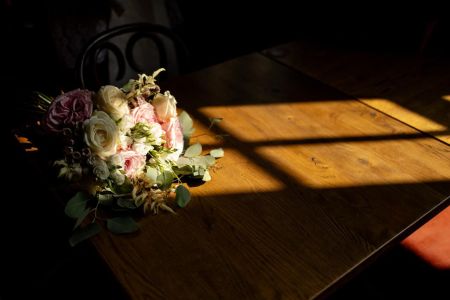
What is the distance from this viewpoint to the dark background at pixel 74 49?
1402mm

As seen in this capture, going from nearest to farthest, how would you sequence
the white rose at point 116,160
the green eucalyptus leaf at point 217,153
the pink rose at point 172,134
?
the white rose at point 116,160, the pink rose at point 172,134, the green eucalyptus leaf at point 217,153

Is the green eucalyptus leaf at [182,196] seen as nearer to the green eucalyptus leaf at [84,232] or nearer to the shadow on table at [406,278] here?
the green eucalyptus leaf at [84,232]

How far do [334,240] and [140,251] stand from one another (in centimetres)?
45

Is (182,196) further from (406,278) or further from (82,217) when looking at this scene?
(406,278)

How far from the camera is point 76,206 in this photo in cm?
101

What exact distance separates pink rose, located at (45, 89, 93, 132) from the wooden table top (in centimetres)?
29

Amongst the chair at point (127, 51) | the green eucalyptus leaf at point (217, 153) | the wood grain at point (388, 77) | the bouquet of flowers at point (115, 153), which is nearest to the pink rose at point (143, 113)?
the bouquet of flowers at point (115, 153)

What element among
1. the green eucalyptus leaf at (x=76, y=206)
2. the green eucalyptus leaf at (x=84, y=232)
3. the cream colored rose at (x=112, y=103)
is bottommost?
the green eucalyptus leaf at (x=84, y=232)

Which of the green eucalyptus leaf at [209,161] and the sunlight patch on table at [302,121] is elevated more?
the sunlight patch on table at [302,121]

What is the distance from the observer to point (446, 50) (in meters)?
2.03

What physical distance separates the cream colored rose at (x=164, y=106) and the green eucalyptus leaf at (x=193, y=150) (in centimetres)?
14

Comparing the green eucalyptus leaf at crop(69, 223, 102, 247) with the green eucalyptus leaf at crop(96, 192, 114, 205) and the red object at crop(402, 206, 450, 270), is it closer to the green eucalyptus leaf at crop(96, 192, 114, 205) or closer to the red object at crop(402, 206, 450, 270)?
the green eucalyptus leaf at crop(96, 192, 114, 205)

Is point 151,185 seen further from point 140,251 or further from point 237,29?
point 237,29

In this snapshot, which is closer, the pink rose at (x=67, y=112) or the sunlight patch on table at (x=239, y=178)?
the pink rose at (x=67, y=112)
